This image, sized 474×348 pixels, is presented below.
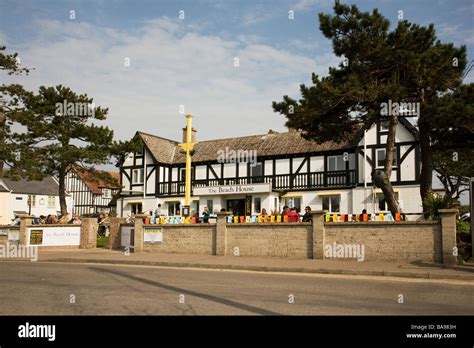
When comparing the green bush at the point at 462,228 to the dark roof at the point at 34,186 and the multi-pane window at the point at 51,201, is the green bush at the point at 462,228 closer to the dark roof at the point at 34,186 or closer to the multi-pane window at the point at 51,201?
the dark roof at the point at 34,186

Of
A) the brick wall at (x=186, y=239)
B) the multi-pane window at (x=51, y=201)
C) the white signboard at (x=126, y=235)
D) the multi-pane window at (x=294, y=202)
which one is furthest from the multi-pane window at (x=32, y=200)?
the brick wall at (x=186, y=239)

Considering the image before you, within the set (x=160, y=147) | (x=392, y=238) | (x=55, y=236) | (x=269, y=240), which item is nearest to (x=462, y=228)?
(x=392, y=238)

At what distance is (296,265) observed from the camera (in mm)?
15531

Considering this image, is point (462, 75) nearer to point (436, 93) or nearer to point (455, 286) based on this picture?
point (436, 93)

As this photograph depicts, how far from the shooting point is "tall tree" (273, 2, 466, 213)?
1738cm

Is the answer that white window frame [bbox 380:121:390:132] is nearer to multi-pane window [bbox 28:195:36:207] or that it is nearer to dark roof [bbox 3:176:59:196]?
dark roof [bbox 3:176:59:196]

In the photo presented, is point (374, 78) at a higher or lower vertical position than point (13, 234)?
higher

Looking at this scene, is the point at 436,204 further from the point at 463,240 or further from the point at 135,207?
the point at 135,207

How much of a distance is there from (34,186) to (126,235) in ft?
158

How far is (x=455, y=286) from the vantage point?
1136 centimetres

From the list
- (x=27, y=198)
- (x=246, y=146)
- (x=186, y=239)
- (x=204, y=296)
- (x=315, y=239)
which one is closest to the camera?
(x=204, y=296)

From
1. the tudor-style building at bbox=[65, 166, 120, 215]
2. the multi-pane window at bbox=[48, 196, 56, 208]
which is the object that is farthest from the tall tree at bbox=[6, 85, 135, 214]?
the multi-pane window at bbox=[48, 196, 56, 208]
